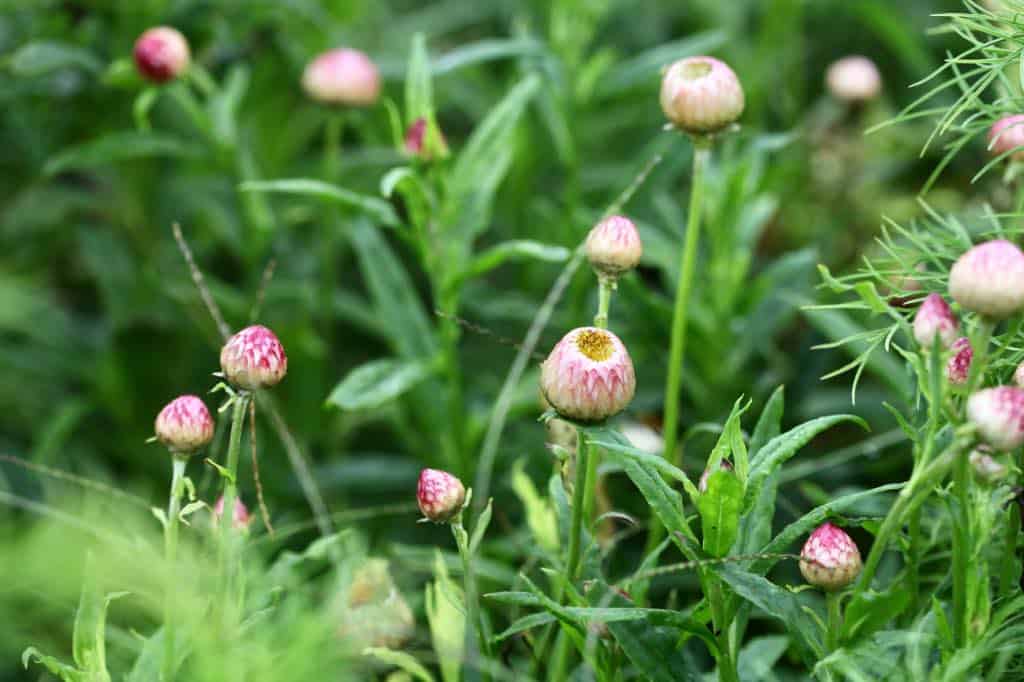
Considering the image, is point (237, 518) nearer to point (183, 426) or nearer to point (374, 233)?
point (183, 426)

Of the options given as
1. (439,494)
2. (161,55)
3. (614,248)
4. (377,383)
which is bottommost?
(377,383)

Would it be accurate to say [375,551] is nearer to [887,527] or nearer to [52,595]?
[52,595]

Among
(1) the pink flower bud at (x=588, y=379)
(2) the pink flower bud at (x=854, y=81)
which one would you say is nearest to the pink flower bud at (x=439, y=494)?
(1) the pink flower bud at (x=588, y=379)

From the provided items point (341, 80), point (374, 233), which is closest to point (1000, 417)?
point (374, 233)

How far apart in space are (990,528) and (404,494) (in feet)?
3.05

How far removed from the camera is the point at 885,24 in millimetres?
1770

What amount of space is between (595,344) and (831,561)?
0.63ft

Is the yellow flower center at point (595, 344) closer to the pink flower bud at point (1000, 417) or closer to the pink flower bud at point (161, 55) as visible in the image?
the pink flower bud at point (1000, 417)

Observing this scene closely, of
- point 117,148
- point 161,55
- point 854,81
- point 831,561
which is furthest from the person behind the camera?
point 854,81

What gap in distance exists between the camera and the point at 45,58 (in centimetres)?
142

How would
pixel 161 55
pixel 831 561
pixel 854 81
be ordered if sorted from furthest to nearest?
pixel 854 81, pixel 161 55, pixel 831 561

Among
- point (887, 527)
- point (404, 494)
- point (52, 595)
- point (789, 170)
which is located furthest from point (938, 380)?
point (789, 170)

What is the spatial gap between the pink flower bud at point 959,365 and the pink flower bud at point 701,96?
0.90ft

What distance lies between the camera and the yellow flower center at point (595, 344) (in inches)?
29.9
